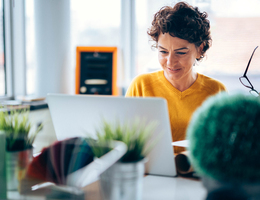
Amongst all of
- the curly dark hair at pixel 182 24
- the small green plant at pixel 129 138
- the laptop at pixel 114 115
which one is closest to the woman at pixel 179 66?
the curly dark hair at pixel 182 24

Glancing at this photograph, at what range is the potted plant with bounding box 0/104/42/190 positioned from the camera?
2.28 feet

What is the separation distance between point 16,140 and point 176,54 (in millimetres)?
1056

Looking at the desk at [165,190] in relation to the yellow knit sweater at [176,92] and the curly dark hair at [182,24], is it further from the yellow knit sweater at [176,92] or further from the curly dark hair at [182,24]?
the curly dark hair at [182,24]

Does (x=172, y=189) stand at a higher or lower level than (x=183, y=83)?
lower

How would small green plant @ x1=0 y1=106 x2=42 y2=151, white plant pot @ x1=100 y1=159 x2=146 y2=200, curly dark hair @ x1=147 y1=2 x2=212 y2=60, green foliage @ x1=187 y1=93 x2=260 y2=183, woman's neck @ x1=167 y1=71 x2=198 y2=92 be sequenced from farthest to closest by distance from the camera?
woman's neck @ x1=167 y1=71 x2=198 y2=92
curly dark hair @ x1=147 y1=2 x2=212 y2=60
small green plant @ x1=0 y1=106 x2=42 y2=151
white plant pot @ x1=100 y1=159 x2=146 y2=200
green foliage @ x1=187 y1=93 x2=260 y2=183

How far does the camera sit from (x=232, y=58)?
2.58 metres

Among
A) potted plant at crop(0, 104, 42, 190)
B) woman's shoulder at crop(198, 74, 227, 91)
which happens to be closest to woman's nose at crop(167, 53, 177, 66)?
woman's shoulder at crop(198, 74, 227, 91)

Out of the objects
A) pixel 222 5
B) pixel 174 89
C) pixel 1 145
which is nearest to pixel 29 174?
pixel 1 145

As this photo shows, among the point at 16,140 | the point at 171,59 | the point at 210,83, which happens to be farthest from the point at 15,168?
the point at 210,83

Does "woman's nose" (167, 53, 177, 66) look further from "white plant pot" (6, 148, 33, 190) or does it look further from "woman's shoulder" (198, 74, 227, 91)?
"white plant pot" (6, 148, 33, 190)

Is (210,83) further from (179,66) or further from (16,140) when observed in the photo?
(16,140)

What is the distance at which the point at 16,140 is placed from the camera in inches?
29.3

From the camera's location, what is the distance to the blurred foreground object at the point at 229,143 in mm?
512

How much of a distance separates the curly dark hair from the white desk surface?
0.92 meters
